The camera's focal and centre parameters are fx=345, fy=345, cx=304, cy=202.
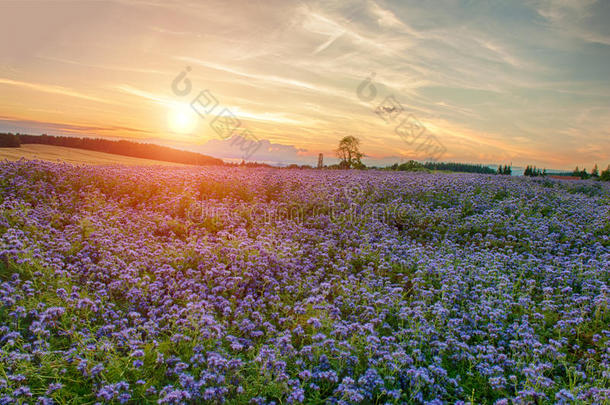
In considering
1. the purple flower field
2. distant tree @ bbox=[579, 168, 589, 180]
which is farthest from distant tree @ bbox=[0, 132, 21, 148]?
distant tree @ bbox=[579, 168, 589, 180]

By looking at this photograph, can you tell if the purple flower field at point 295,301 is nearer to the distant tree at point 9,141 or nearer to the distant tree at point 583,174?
the distant tree at point 9,141

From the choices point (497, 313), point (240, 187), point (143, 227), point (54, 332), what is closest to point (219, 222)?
point (143, 227)

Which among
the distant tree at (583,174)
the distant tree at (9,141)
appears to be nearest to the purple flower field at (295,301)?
the distant tree at (9,141)

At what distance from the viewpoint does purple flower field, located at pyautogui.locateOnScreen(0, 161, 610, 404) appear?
11.7ft

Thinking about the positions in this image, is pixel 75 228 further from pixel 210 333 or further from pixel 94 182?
pixel 210 333

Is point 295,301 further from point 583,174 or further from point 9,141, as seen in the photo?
point 583,174

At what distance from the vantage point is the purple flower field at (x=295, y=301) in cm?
357

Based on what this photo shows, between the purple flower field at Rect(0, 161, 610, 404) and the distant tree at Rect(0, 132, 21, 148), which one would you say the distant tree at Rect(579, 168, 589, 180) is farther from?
the distant tree at Rect(0, 132, 21, 148)

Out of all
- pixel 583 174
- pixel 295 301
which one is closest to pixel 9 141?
pixel 295 301

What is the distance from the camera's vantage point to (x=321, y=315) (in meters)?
4.57

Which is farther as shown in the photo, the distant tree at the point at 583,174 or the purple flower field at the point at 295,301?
the distant tree at the point at 583,174

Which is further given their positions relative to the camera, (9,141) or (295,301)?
(9,141)

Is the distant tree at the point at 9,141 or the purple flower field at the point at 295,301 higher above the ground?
the distant tree at the point at 9,141

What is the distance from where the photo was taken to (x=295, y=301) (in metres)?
5.51
